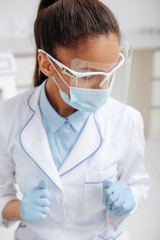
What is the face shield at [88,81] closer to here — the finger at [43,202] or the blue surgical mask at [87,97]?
the blue surgical mask at [87,97]

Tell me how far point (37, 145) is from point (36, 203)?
20cm

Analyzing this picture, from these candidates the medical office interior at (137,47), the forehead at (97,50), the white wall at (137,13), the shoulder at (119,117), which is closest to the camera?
the forehead at (97,50)

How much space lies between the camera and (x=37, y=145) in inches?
35.1

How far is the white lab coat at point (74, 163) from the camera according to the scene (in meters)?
0.89

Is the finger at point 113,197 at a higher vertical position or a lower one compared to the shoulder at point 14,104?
lower

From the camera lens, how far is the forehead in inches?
27.6

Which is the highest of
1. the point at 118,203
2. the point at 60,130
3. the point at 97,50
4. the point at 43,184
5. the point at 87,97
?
the point at 97,50

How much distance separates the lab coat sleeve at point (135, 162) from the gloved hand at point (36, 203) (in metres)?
0.32

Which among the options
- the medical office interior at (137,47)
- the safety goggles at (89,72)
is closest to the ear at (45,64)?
the safety goggles at (89,72)

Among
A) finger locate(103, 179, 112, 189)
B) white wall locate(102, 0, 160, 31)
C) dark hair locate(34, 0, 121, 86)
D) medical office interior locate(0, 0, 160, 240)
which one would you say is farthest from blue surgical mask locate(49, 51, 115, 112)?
white wall locate(102, 0, 160, 31)

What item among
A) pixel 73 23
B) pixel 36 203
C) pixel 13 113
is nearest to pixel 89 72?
pixel 73 23

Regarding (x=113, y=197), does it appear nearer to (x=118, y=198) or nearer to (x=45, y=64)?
(x=118, y=198)

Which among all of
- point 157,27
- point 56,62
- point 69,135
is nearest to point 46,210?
point 69,135

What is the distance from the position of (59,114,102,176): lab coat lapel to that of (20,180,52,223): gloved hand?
0.28 feet
